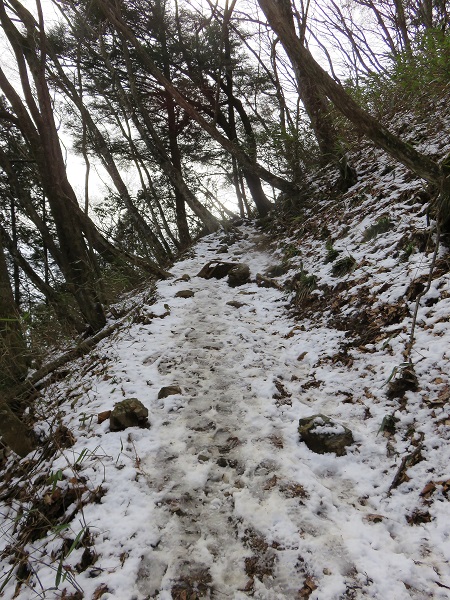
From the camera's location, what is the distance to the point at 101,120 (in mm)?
10781

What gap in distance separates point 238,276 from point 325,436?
429 centimetres

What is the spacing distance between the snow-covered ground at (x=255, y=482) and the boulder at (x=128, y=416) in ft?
0.26

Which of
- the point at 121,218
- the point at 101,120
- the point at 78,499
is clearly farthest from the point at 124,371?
the point at 101,120

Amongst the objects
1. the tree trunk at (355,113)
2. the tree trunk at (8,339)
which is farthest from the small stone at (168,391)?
the tree trunk at (355,113)

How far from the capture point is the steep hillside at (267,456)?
5.98 ft

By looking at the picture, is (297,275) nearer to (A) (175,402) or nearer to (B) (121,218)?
(A) (175,402)

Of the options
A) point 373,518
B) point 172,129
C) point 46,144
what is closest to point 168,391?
point 373,518

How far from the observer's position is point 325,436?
2.55 meters

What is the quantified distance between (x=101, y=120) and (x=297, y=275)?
29.8 ft

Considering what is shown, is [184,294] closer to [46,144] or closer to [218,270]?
[218,270]

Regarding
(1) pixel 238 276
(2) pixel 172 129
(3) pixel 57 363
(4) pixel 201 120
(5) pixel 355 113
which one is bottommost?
(1) pixel 238 276

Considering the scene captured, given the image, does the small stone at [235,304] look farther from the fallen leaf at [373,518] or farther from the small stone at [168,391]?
the fallen leaf at [373,518]

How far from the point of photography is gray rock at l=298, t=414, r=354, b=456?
2498 millimetres

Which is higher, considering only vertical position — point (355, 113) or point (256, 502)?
point (355, 113)
